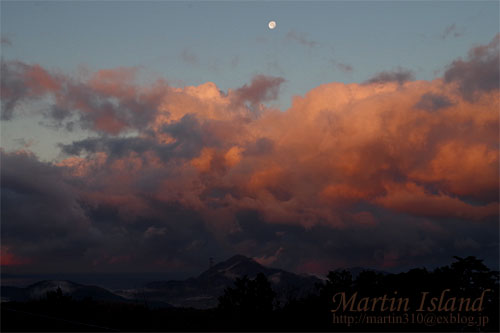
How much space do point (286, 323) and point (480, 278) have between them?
1760cm

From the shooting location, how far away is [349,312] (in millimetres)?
37625

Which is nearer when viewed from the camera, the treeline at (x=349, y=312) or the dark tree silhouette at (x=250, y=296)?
the treeline at (x=349, y=312)

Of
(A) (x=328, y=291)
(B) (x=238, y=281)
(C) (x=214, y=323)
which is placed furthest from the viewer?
(B) (x=238, y=281)

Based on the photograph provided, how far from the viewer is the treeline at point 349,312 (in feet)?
112

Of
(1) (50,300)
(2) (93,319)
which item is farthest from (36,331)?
(1) (50,300)

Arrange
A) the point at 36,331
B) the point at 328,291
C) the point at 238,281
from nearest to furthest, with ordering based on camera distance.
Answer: the point at 36,331 → the point at 328,291 → the point at 238,281

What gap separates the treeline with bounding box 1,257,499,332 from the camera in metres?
34.1

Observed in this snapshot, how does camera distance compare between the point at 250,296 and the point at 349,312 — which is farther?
the point at 250,296

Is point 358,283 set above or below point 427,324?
above

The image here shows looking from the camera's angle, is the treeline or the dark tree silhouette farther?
the dark tree silhouette

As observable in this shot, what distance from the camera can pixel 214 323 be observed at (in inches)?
1373

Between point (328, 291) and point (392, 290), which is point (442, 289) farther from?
point (328, 291)

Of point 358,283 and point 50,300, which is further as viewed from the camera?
point 358,283

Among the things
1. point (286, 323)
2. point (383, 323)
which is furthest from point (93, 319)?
point (383, 323)
